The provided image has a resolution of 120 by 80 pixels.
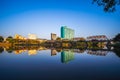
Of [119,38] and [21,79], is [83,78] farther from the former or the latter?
[119,38]

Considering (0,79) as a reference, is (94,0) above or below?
above

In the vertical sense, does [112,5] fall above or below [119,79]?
above

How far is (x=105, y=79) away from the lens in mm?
20359

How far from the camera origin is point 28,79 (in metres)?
19.9

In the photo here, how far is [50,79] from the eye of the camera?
66.8 ft

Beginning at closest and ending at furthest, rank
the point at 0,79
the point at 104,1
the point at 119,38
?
1. the point at 0,79
2. the point at 104,1
3. the point at 119,38

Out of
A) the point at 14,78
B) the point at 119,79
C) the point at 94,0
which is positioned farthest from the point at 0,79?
the point at 94,0

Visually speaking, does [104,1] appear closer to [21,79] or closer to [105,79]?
[105,79]

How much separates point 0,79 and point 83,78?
8103 millimetres

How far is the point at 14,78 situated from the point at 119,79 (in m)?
10.3

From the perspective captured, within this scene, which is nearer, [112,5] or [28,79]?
[28,79]

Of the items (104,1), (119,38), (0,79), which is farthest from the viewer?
(119,38)

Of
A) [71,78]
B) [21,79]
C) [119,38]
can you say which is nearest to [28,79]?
[21,79]

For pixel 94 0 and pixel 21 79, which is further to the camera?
pixel 94 0
